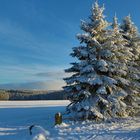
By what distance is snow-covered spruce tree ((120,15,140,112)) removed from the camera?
28156 mm

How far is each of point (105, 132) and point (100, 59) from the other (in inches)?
293

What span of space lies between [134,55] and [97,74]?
7.25 meters

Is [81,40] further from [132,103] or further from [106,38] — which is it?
[132,103]

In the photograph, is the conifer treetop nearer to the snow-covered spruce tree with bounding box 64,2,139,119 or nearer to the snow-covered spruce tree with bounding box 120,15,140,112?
the snow-covered spruce tree with bounding box 120,15,140,112

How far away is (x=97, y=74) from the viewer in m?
24.6

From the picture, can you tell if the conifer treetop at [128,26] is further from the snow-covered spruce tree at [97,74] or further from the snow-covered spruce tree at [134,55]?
the snow-covered spruce tree at [97,74]

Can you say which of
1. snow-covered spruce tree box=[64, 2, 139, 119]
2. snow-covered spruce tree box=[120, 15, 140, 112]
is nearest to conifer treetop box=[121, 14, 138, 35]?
snow-covered spruce tree box=[120, 15, 140, 112]

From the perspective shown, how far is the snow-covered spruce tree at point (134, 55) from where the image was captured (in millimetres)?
28156

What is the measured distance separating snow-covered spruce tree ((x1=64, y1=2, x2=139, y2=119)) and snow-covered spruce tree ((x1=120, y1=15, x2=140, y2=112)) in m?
2.56

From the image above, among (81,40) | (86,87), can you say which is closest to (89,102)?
(86,87)

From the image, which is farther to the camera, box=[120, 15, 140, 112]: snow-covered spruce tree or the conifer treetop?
the conifer treetop

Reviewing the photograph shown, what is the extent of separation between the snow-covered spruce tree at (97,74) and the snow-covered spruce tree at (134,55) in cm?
256

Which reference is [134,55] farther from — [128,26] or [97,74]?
[97,74]

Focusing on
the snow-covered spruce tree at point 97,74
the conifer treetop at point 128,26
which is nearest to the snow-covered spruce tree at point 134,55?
the conifer treetop at point 128,26
